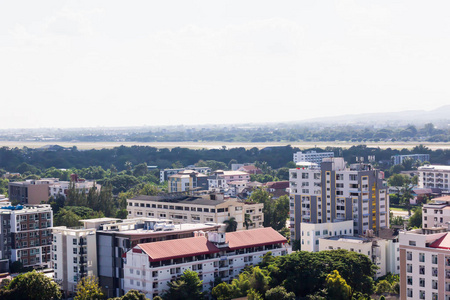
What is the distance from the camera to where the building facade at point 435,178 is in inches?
2088

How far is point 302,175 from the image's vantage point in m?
34.3

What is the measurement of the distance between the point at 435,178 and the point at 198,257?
3259cm

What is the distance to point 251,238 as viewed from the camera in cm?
2741

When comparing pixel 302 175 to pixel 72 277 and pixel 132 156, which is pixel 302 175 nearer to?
pixel 72 277

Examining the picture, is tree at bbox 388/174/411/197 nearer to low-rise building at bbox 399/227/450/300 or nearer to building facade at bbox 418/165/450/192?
building facade at bbox 418/165/450/192

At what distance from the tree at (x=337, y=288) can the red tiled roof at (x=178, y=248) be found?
439 centimetres

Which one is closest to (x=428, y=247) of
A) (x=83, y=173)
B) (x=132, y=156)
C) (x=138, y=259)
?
(x=138, y=259)

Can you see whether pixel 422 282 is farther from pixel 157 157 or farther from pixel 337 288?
pixel 157 157

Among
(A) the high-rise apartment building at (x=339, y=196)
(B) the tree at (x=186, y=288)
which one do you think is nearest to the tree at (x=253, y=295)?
(B) the tree at (x=186, y=288)

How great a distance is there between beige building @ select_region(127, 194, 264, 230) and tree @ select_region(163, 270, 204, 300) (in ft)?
28.6

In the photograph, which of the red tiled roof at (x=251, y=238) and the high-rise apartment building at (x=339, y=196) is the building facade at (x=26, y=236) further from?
the high-rise apartment building at (x=339, y=196)

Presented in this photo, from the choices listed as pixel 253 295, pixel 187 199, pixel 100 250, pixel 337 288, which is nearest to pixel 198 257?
pixel 253 295

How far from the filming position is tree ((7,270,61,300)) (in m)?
24.1

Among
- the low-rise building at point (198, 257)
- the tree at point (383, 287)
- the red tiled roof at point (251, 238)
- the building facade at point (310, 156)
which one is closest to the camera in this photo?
the low-rise building at point (198, 257)
